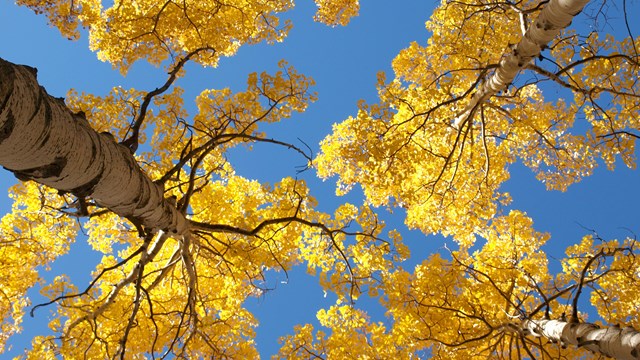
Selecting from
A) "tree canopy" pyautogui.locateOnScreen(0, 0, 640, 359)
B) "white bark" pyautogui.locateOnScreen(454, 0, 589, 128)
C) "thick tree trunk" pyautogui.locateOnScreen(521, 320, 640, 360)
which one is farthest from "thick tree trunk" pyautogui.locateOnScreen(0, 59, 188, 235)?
"white bark" pyautogui.locateOnScreen(454, 0, 589, 128)

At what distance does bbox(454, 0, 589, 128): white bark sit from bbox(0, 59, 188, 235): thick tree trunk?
3354 mm

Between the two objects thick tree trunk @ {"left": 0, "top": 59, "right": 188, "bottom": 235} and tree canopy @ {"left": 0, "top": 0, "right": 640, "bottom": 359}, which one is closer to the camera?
thick tree trunk @ {"left": 0, "top": 59, "right": 188, "bottom": 235}

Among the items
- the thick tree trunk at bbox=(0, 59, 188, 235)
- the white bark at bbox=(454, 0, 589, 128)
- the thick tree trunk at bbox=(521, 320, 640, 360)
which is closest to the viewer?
the thick tree trunk at bbox=(0, 59, 188, 235)

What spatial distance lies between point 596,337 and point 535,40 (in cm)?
255

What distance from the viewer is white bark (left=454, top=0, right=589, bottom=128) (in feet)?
10.9

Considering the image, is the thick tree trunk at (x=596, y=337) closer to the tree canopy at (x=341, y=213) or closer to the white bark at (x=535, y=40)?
the tree canopy at (x=341, y=213)

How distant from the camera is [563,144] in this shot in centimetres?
690

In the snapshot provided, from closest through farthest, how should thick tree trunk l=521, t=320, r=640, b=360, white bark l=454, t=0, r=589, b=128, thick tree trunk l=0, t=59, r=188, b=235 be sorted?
thick tree trunk l=0, t=59, r=188, b=235 → thick tree trunk l=521, t=320, r=640, b=360 → white bark l=454, t=0, r=589, b=128

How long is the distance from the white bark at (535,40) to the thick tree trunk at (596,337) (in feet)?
7.92

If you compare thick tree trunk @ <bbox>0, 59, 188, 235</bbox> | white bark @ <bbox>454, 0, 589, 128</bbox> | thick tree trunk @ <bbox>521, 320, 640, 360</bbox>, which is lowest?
thick tree trunk @ <bbox>521, 320, 640, 360</bbox>

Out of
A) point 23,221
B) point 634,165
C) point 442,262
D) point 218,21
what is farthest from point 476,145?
point 23,221

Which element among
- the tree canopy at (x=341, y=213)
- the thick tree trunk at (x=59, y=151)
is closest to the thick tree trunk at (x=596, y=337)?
the tree canopy at (x=341, y=213)

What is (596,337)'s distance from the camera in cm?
307

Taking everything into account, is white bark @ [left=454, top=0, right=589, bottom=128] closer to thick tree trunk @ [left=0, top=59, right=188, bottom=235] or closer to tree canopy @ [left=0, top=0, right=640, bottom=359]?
tree canopy @ [left=0, top=0, right=640, bottom=359]
